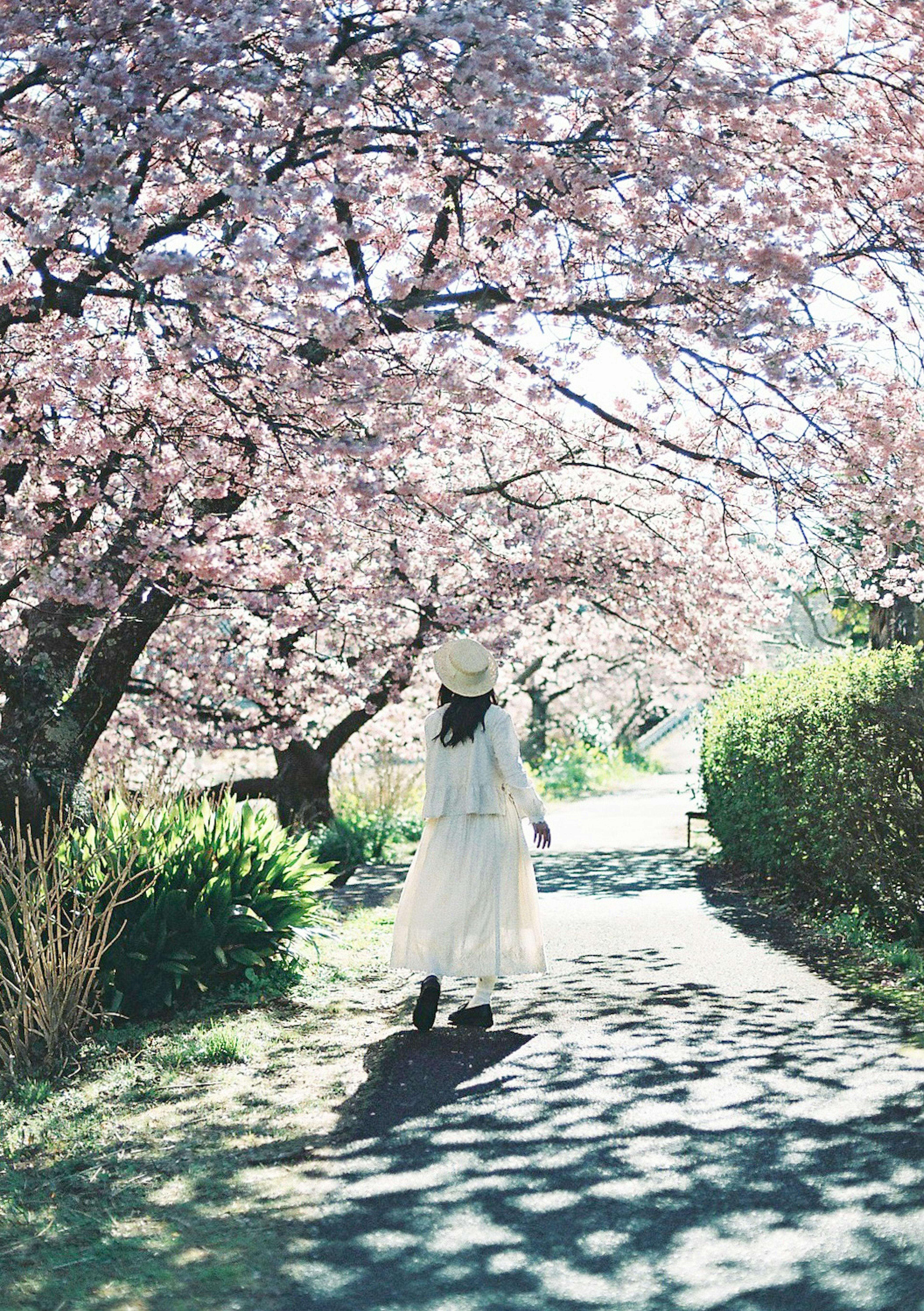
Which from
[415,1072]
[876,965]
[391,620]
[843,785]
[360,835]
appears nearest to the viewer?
[415,1072]

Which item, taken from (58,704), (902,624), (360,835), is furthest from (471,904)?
(360,835)

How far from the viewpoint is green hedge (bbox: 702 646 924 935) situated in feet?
26.2

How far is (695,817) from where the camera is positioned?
17891mm

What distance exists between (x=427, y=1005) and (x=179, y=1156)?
185cm

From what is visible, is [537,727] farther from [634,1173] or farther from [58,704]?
[634,1173]

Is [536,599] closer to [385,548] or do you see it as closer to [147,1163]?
[385,548]

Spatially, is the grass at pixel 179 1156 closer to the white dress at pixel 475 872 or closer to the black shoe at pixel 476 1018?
the black shoe at pixel 476 1018

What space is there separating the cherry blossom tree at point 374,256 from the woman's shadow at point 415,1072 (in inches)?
104

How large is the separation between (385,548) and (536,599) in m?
2.55

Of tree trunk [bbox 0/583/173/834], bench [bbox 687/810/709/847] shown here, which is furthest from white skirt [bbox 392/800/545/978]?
bench [bbox 687/810/709/847]

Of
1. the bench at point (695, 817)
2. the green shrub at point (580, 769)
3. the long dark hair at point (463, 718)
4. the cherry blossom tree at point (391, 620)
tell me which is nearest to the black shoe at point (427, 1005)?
the long dark hair at point (463, 718)

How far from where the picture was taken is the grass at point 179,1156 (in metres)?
3.75

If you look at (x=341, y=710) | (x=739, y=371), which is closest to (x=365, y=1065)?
(x=739, y=371)

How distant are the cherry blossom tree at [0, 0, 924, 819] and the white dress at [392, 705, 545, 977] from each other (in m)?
1.44
